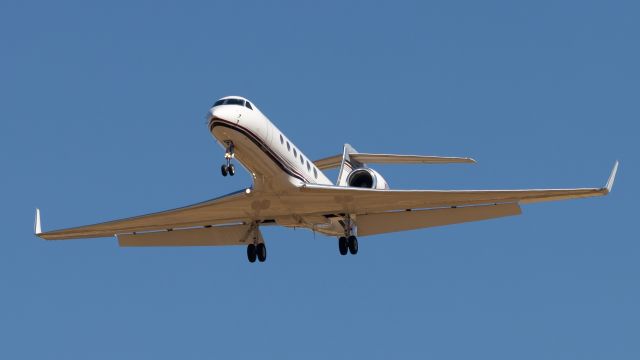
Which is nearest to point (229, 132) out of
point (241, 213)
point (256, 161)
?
point (256, 161)

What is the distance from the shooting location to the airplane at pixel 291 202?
86.8 ft

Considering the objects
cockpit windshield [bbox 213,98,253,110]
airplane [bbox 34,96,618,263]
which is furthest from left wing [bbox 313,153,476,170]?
cockpit windshield [bbox 213,98,253,110]

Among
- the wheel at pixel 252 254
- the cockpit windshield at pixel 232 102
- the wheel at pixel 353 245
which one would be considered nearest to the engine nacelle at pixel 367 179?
the wheel at pixel 353 245

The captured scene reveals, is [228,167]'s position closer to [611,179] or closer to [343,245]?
[343,245]

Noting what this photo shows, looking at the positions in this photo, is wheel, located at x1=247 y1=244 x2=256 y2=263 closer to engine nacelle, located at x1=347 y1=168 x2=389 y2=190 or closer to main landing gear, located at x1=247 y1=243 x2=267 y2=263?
main landing gear, located at x1=247 y1=243 x2=267 y2=263

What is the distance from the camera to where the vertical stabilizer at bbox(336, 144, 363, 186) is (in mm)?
30766

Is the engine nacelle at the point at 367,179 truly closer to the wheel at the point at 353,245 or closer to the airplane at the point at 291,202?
the airplane at the point at 291,202

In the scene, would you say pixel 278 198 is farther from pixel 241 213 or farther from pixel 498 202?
pixel 498 202

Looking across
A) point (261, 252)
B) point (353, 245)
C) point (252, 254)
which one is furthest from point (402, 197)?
point (252, 254)

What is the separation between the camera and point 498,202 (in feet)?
92.5

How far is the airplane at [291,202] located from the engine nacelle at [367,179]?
0.08ft

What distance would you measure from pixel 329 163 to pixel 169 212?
465cm

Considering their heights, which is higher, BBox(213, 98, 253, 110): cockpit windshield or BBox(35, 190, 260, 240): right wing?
BBox(213, 98, 253, 110): cockpit windshield

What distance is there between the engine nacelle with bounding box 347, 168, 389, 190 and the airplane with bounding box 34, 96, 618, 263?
0.02m
